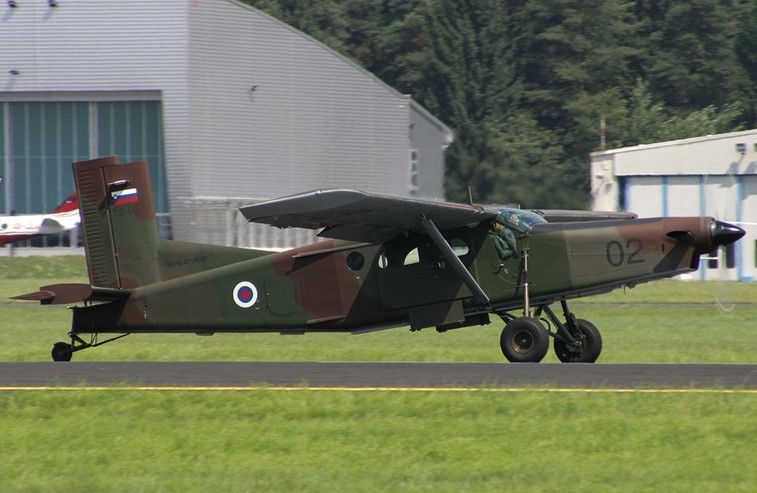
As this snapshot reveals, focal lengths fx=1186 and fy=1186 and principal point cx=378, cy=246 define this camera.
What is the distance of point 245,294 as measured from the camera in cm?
1617

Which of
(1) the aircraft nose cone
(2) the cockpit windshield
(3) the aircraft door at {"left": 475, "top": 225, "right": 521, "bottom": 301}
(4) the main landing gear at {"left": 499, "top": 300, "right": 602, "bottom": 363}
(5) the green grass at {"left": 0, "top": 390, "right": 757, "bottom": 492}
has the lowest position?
(5) the green grass at {"left": 0, "top": 390, "right": 757, "bottom": 492}

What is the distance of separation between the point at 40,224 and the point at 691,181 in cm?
2371

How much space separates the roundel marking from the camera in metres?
16.2

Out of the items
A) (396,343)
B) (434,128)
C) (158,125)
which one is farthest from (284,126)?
(396,343)

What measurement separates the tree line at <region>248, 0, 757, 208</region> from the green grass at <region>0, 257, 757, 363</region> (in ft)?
114

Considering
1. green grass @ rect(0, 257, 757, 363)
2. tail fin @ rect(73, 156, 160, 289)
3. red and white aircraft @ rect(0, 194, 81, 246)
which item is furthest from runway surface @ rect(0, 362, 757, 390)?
red and white aircraft @ rect(0, 194, 81, 246)

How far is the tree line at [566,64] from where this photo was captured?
6562 centimetres

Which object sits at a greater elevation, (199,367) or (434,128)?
(434,128)

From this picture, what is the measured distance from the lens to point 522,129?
217ft

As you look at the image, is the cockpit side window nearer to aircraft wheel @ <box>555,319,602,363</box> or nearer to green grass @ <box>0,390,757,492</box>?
aircraft wheel @ <box>555,319,602,363</box>

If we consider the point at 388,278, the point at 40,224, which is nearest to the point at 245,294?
the point at 388,278

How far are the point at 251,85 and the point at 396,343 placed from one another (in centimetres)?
2722

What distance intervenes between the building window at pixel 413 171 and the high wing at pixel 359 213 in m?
37.3

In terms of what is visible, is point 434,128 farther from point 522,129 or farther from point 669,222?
point 669,222
